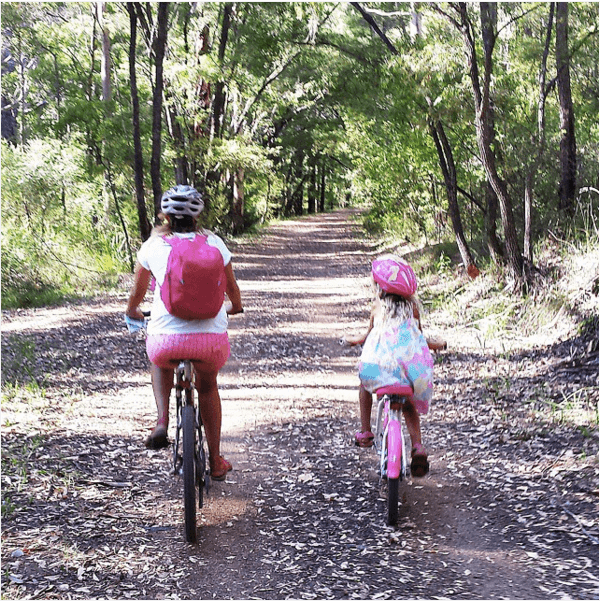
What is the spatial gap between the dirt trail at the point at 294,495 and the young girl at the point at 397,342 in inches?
27.5

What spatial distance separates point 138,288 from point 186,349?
0.55 meters

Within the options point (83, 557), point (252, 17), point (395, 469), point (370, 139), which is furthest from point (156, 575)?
point (252, 17)

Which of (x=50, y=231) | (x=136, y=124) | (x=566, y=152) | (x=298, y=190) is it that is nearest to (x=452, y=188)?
(x=566, y=152)

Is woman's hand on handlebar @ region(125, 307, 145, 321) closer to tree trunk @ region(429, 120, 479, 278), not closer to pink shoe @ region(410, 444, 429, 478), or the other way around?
pink shoe @ region(410, 444, 429, 478)

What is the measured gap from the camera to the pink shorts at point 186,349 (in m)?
4.52

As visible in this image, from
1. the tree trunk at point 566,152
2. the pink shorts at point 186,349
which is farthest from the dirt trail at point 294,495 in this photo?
the tree trunk at point 566,152

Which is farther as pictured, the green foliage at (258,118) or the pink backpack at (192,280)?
the green foliage at (258,118)

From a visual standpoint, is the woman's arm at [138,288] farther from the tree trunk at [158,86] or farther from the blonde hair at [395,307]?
the tree trunk at [158,86]

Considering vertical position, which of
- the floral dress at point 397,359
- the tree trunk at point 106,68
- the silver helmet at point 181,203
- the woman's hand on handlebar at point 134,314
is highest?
the tree trunk at point 106,68

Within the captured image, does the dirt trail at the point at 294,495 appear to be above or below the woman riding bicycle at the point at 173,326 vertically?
below

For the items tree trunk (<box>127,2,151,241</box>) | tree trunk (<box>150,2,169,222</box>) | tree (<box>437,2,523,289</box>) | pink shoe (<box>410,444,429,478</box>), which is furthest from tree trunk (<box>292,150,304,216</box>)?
pink shoe (<box>410,444,429,478</box>)

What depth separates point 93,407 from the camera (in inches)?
295

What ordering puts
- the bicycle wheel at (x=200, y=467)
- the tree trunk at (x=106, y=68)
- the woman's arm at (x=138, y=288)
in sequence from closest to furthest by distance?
the woman's arm at (x=138, y=288) < the bicycle wheel at (x=200, y=467) < the tree trunk at (x=106, y=68)

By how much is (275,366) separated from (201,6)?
16211 millimetres
